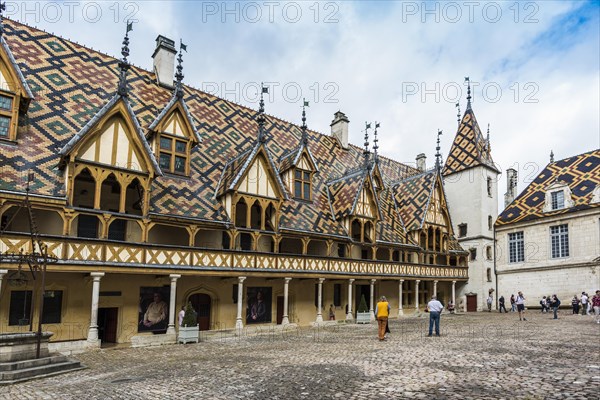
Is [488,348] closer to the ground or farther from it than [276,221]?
closer to the ground

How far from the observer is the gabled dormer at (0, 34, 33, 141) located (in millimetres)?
15594

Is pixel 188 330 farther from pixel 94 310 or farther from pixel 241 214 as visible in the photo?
pixel 241 214

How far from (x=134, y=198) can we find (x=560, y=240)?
27449mm

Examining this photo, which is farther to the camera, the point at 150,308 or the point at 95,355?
the point at 150,308

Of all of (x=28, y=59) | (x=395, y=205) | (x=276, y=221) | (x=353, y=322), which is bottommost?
(x=353, y=322)

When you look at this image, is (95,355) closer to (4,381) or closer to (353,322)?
(4,381)

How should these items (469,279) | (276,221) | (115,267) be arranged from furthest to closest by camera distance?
1. (469,279)
2. (276,221)
3. (115,267)

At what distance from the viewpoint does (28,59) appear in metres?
18.8

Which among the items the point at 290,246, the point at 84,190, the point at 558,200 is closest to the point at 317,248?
the point at 290,246

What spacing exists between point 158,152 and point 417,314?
1841 centimetres

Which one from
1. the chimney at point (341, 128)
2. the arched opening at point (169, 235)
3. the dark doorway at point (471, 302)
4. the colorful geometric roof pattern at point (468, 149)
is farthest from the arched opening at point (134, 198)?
the colorful geometric roof pattern at point (468, 149)

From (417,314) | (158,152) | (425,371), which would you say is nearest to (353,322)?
(417,314)

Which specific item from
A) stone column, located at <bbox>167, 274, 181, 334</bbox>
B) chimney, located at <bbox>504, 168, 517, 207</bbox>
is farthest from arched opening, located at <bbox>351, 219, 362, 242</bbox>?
chimney, located at <bbox>504, 168, 517, 207</bbox>

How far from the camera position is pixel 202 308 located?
19.8m
